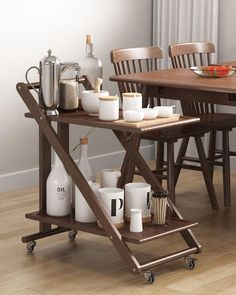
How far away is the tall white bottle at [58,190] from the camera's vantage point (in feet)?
12.8

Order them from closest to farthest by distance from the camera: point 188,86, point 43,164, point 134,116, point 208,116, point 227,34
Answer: point 134,116
point 43,164
point 188,86
point 208,116
point 227,34

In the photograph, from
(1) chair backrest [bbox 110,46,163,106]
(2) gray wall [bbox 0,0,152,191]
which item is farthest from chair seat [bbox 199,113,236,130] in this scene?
(2) gray wall [bbox 0,0,152,191]

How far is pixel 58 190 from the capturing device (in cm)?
389

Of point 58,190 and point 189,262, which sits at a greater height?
point 58,190

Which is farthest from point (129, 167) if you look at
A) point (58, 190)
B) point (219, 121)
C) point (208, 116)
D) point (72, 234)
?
point (208, 116)

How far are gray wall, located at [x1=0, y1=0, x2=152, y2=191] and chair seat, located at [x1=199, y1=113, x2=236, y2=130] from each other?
1059 millimetres

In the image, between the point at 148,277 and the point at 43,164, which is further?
the point at 43,164

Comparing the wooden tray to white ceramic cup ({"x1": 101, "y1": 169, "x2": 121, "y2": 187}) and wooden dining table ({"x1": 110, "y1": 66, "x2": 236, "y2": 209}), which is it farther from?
wooden dining table ({"x1": 110, "y1": 66, "x2": 236, "y2": 209})

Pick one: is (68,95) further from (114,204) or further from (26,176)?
(26,176)

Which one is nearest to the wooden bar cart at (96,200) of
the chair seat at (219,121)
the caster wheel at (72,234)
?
the caster wheel at (72,234)

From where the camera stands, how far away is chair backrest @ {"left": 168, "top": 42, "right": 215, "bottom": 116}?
5148 millimetres

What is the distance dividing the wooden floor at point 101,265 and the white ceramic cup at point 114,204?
243mm

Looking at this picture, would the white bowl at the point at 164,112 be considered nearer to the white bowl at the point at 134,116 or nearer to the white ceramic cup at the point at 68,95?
the white bowl at the point at 134,116

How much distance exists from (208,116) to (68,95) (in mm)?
1517
